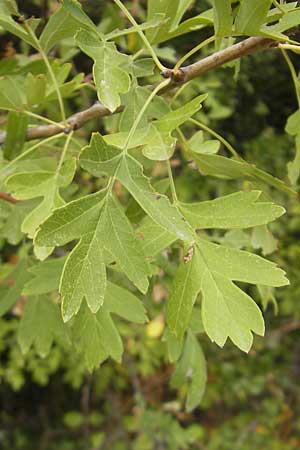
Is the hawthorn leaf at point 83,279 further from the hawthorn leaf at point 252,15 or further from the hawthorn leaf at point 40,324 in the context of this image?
the hawthorn leaf at point 40,324

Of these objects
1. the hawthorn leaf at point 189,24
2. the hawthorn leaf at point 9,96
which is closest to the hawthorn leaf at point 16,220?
the hawthorn leaf at point 9,96

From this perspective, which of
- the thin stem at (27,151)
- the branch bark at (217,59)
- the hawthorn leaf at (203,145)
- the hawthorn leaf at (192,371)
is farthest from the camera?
the hawthorn leaf at (192,371)

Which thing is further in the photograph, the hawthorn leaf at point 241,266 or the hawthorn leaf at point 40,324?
the hawthorn leaf at point 40,324

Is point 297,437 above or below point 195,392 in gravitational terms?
below

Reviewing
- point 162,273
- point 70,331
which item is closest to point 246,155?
point 162,273

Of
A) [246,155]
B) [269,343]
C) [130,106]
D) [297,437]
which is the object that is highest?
[130,106]

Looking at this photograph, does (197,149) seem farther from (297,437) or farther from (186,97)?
(297,437)

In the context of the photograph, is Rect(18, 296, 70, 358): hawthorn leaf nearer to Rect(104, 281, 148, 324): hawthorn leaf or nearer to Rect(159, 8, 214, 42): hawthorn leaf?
Rect(104, 281, 148, 324): hawthorn leaf
